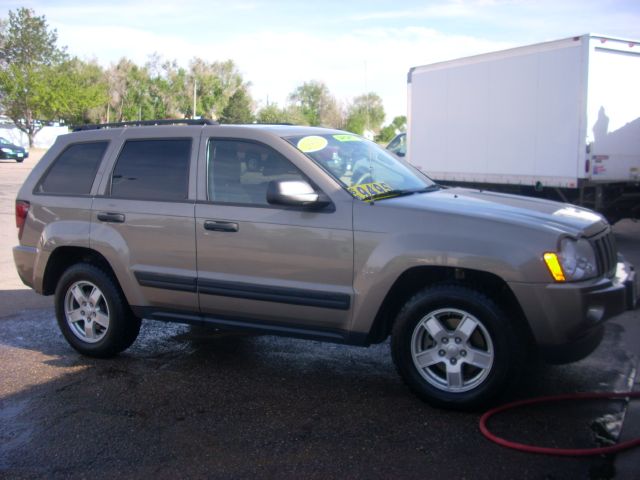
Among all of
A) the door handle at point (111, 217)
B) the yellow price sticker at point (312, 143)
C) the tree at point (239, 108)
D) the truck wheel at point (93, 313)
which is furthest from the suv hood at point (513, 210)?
the tree at point (239, 108)

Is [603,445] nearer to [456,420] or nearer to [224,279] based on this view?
[456,420]

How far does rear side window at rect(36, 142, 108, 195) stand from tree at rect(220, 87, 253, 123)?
5503cm

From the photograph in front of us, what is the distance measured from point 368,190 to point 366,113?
2064 inches

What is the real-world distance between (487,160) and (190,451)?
979cm

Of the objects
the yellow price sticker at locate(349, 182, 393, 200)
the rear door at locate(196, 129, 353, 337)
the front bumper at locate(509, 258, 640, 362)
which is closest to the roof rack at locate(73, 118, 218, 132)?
the rear door at locate(196, 129, 353, 337)

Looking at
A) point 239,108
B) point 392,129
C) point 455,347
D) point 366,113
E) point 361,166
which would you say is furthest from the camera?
point 239,108

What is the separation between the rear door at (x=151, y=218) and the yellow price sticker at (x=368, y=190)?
121cm

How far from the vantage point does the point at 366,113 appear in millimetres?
55750

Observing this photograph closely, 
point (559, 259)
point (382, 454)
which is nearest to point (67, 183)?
point (382, 454)

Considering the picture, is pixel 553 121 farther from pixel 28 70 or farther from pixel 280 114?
pixel 28 70

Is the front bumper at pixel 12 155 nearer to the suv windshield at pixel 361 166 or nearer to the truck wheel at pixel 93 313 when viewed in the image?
the truck wheel at pixel 93 313

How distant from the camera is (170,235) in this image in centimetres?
483

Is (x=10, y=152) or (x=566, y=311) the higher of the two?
(x=10, y=152)

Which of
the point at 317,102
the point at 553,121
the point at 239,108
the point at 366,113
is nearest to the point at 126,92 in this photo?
the point at 239,108
